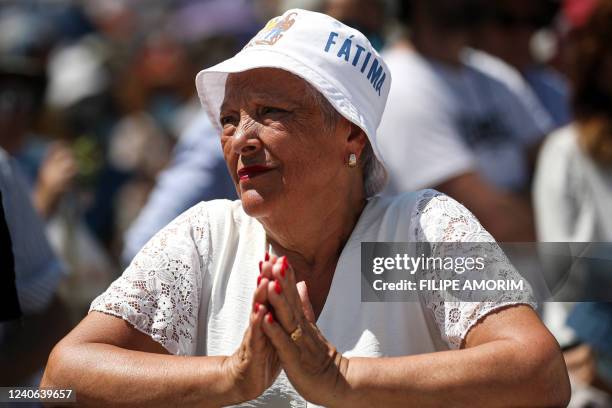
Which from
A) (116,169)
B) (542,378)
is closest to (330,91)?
(542,378)

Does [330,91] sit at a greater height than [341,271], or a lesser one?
greater

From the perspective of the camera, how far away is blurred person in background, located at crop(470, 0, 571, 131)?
6539 millimetres

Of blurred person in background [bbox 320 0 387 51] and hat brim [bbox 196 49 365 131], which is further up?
blurred person in background [bbox 320 0 387 51]

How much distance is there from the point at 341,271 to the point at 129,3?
7.20m

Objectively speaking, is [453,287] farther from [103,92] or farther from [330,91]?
[103,92]

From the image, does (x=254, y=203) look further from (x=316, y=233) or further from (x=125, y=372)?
(x=125, y=372)

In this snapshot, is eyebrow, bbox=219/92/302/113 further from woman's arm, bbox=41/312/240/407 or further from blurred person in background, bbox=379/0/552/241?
blurred person in background, bbox=379/0/552/241

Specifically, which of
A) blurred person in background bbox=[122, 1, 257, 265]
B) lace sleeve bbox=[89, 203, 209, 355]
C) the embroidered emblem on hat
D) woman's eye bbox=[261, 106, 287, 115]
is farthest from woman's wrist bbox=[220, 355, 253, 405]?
blurred person in background bbox=[122, 1, 257, 265]

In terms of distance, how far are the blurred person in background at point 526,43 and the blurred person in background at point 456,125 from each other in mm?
827

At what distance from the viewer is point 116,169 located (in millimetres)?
8320

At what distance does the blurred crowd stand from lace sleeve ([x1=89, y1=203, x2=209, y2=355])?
0.55m

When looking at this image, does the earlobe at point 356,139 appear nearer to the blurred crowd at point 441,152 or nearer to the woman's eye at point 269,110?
the woman's eye at point 269,110

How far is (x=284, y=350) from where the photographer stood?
2939 millimetres

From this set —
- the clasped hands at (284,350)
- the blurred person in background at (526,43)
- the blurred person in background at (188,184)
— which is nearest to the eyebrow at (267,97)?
the clasped hands at (284,350)
